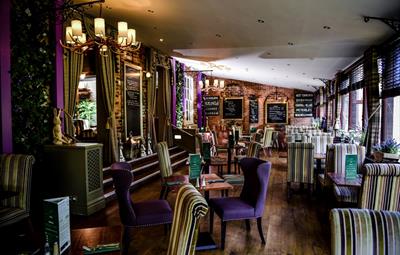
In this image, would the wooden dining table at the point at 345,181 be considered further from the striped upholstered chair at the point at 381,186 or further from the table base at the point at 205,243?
the table base at the point at 205,243

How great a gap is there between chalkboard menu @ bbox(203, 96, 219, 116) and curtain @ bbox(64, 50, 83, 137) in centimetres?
1052

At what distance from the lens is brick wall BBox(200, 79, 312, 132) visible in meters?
15.7

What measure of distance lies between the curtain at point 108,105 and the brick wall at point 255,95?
30.2 ft

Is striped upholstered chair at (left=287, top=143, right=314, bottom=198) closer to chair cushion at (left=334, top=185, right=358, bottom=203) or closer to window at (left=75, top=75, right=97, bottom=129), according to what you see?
chair cushion at (left=334, top=185, right=358, bottom=203)

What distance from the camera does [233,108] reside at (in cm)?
1584

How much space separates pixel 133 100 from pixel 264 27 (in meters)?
3.82

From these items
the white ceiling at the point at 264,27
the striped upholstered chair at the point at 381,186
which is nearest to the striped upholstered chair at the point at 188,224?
the striped upholstered chair at the point at 381,186

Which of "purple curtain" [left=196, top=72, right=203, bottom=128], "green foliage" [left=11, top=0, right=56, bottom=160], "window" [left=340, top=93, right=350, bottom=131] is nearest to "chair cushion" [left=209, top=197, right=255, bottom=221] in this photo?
"green foliage" [left=11, top=0, right=56, bottom=160]

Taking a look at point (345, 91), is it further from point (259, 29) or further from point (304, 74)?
point (259, 29)

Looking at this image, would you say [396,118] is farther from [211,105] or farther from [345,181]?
[211,105]

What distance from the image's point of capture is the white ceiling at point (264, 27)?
4.22m

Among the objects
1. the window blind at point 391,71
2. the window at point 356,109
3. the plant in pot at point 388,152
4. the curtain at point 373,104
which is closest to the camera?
the plant in pot at point 388,152

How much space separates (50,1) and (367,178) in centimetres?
463

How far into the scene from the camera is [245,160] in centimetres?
406
